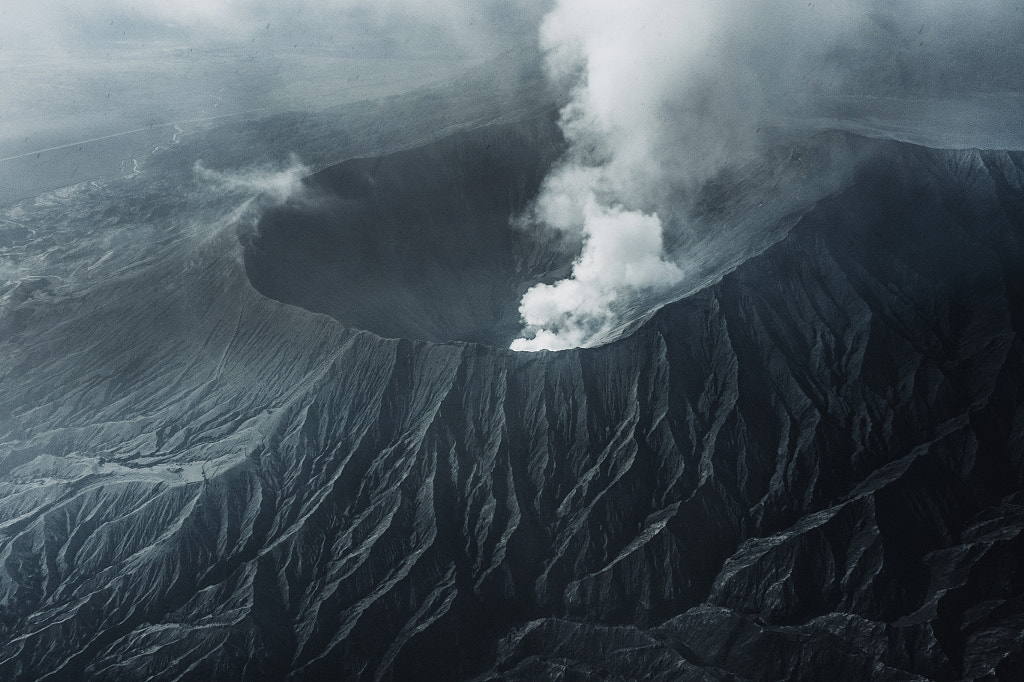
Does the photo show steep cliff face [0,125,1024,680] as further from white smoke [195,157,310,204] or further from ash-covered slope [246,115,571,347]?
white smoke [195,157,310,204]

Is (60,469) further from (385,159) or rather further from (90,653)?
(385,159)

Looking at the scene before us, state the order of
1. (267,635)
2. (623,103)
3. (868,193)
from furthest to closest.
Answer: (623,103)
(868,193)
(267,635)

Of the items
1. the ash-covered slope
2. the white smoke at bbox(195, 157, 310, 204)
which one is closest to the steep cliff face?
the ash-covered slope

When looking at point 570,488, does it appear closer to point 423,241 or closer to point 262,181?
point 423,241

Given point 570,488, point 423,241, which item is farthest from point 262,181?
point 570,488

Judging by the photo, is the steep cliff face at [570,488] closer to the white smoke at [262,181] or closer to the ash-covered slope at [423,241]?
the ash-covered slope at [423,241]

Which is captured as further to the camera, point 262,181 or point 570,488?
point 262,181

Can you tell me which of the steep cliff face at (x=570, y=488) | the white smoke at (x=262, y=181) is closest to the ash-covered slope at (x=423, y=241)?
the white smoke at (x=262, y=181)

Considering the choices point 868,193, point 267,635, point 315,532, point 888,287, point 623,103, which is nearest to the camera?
point 267,635

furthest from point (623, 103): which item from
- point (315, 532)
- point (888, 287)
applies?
point (315, 532)
